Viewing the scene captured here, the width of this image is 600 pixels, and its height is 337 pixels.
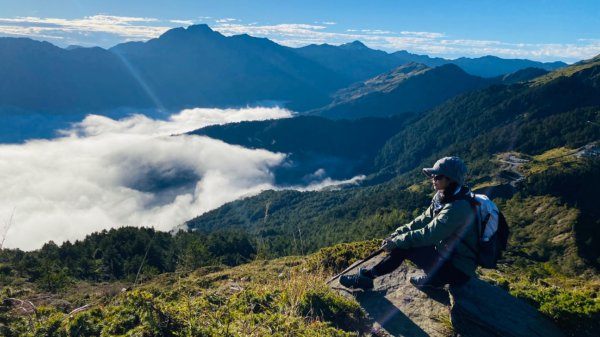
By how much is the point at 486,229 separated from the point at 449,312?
1680 millimetres

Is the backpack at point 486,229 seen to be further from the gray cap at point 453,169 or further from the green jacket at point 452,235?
the gray cap at point 453,169

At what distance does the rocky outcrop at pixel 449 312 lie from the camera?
693cm

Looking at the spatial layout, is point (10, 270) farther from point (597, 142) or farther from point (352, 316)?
point (597, 142)

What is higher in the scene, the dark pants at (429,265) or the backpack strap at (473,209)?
the backpack strap at (473,209)

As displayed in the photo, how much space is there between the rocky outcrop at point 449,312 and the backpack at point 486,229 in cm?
74

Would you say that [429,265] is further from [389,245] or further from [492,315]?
[492,315]

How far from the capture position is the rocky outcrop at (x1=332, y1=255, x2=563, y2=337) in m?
6.93

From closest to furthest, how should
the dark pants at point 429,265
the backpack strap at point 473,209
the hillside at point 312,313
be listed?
the hillside at point 312,313, the backpack strap at point 473,209, the dark pants at point 429,265

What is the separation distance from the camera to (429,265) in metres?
7.83

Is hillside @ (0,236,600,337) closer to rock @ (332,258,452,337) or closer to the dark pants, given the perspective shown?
rock @ (332,258,452,337)

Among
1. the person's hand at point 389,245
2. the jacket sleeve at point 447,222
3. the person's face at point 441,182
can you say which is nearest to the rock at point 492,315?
the jacket sleeve at point 447,222

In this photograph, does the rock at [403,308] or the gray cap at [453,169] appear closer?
the rock at [403,308]

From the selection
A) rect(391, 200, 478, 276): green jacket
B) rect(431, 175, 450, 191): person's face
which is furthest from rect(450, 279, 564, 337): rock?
rect(431, 175, 450, 191): person's face

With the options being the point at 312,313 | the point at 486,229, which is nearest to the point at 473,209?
the point at 486,229
